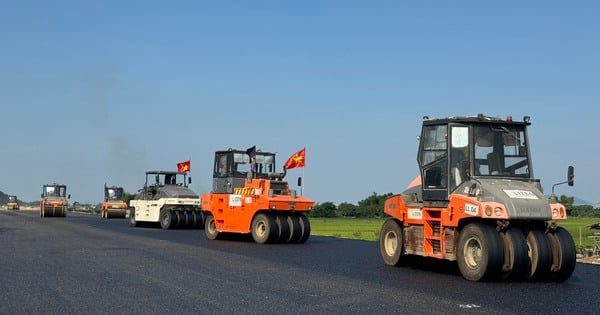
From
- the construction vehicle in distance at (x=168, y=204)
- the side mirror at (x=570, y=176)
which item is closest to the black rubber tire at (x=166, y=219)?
the construction vehicle in distance at (x=168, y=204)

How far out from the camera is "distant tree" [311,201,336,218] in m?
91.6

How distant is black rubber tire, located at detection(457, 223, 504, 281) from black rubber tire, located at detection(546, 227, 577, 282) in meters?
1.02

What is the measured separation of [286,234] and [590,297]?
37.2 ft

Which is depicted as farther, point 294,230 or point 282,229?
point 294,230

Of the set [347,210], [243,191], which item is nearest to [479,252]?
[243,191]

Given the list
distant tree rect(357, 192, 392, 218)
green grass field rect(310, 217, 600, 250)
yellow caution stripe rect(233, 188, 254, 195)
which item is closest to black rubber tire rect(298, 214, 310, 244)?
yellow caution stripe rect(233, 188, 254, 195)

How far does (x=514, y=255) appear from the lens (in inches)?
428

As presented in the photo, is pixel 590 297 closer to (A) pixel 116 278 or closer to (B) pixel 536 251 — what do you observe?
(B) pixel 536 251

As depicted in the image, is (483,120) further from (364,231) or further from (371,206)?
(371,206)

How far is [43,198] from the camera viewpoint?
152ft

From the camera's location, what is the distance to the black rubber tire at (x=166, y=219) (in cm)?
2867

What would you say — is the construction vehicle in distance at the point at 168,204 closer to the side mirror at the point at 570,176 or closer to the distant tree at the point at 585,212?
the side mirror at the point at 570,176

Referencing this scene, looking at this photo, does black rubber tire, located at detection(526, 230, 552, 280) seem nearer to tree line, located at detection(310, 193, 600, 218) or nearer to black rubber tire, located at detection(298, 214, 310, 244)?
black rubber tire, located at detection(298, 214, 310, 244)

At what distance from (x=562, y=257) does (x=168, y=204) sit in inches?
822
